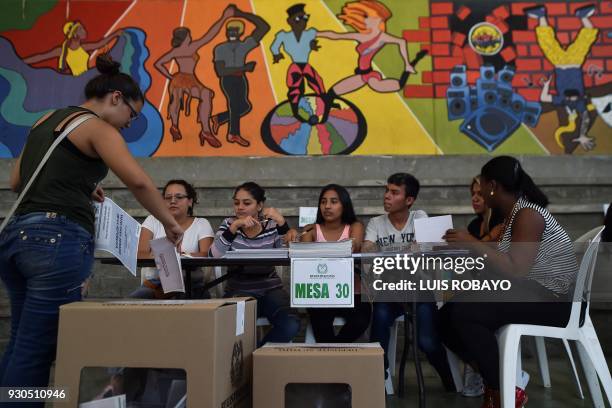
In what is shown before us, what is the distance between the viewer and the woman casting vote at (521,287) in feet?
6.40

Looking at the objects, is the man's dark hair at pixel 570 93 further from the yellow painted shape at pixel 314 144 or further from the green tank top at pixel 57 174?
the green tank top at pixel 57 174

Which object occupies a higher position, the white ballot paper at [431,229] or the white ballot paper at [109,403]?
the white ballot paper at [431,229]

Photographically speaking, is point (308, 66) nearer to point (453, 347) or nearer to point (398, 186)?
point (398, 186)

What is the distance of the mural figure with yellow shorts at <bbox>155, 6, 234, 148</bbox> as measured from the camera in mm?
5082

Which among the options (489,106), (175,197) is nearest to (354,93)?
(489,106)

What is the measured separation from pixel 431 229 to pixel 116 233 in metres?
1.32

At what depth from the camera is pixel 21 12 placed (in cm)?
531

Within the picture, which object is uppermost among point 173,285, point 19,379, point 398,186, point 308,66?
point 308,66

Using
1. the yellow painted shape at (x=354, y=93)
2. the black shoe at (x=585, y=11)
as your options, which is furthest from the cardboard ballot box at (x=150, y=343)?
the black shoe at (x=585, y=11)

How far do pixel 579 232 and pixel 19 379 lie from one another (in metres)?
3.55

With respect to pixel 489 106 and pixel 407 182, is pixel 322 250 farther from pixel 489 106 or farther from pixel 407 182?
pixel 489 106

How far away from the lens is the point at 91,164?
1585mm

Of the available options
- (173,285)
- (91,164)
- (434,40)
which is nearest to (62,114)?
(91,164)

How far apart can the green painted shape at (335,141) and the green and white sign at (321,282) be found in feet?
9.90
